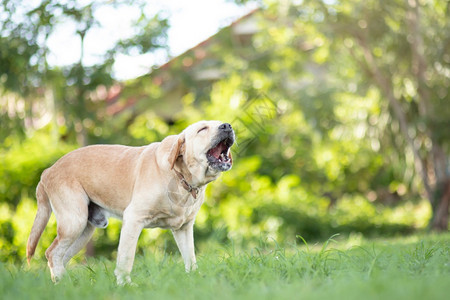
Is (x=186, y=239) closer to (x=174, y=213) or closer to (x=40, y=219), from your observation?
(x=174, y=213)

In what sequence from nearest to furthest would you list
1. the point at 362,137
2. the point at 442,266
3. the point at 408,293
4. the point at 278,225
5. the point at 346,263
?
1. the point at 408,293
2. the point at 442,266
3. the point at 346,263
4. the point at 278,225
5. the point at 362,137

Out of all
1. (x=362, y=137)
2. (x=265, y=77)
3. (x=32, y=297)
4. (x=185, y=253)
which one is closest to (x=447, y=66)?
(x=362, y=137)

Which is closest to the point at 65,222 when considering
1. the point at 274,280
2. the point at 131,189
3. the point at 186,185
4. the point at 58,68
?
the point at 131,189

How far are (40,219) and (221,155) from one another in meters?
1.88

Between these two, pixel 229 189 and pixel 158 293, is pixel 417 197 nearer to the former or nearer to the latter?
pixel 229 189

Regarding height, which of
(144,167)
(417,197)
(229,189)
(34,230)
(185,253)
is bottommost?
(417,197)

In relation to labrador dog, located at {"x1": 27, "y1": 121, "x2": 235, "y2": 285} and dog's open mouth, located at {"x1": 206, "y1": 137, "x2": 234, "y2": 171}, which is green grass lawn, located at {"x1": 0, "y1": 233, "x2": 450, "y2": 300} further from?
dog's open mouth, located at {"x1": 206, "y1": 137, "x2": 234, "y2": 171}

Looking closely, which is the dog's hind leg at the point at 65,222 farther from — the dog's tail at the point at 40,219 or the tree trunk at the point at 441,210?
the tree trunk at the point at 441,210

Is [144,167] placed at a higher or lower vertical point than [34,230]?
higher

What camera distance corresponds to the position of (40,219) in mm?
5219

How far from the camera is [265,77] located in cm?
1450

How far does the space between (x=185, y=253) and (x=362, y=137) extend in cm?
1002

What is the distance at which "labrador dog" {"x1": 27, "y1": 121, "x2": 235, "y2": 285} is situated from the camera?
15.0 feet

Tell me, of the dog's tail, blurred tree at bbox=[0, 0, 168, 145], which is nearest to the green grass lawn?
the dog's tail
